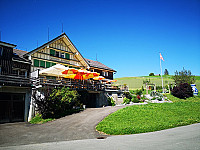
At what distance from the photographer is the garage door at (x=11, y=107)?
17438mm

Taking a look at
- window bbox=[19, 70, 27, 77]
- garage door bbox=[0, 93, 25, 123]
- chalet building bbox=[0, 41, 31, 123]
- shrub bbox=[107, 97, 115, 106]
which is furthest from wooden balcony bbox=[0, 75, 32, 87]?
shrub bbox=[107, 97, 115, 106]

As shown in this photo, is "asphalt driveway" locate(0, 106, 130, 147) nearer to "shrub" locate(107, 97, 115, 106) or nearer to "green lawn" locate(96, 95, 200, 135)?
"green lawn" locate(96, 95, 200, 135)

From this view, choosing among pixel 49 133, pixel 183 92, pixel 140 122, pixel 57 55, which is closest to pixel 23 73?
pixel 57 55

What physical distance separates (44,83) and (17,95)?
137 inches

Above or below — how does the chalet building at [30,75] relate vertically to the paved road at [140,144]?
above

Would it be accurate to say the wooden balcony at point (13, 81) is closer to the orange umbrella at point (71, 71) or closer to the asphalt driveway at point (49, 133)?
the orange umbrella at point (71, 71)

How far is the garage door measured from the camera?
17438 millimetres

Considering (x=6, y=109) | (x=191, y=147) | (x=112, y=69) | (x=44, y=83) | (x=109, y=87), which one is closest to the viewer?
(x=191, y=147)

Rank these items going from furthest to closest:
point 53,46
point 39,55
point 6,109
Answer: point 53,46
point 39,55
point 6,109

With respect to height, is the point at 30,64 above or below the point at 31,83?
above

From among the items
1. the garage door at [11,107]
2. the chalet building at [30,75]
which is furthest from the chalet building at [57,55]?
the garage door at [11,107]

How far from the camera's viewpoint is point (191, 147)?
5.70 metres

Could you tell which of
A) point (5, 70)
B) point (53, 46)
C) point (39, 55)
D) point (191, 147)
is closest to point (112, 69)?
point (53, 46)

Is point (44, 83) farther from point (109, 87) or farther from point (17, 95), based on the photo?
point (109, 87)
